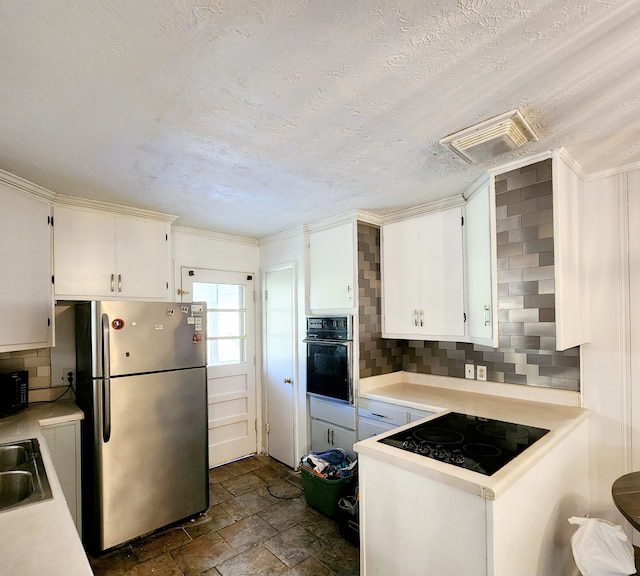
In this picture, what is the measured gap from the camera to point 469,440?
71.2 inches

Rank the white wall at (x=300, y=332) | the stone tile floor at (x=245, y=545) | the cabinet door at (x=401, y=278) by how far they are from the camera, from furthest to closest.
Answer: the white wall at (x=300, y=332)
the cabinet door at (x=401, y=278)
the stone tile floor at (x=245, y=545)

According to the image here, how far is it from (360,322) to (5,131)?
7.84ft

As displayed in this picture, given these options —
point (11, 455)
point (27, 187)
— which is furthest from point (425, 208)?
point (11, 455)

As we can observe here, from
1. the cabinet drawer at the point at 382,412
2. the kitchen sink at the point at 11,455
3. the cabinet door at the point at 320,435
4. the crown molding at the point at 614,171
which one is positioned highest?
the crown molding at the point at 614,171

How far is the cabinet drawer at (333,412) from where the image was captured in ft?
9.62

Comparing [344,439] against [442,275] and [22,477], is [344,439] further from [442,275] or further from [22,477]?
[22,477]

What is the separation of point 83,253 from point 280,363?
196 cm

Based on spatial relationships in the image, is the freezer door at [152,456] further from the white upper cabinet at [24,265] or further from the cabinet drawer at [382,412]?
the cabinet drawer at [382,412]

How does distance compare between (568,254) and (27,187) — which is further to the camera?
(27,187)

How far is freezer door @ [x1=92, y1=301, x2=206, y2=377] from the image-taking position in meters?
2.38

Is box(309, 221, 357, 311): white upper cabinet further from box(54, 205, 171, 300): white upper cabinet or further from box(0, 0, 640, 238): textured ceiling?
box(54, 205, 171, 300): white upper cabinet

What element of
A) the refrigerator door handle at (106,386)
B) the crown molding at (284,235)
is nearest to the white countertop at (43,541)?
the refrigerator door handle at (106,386)

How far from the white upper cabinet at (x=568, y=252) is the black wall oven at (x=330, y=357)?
148cm

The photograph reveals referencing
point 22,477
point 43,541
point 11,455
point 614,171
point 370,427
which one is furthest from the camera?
point 370,427
